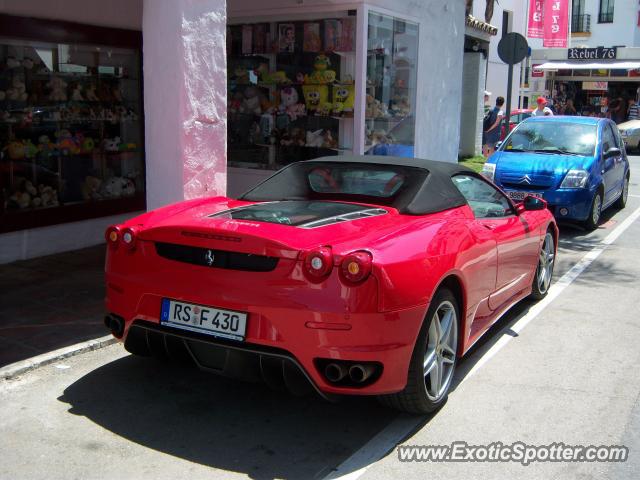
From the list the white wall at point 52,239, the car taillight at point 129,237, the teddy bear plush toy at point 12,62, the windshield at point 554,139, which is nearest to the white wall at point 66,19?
the white wall at point 52,239

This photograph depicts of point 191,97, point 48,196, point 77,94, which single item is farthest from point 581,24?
point 191,97

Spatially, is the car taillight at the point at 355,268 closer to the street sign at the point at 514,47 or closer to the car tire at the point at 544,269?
the car tire at the point at 544,269

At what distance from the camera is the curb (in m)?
4.62

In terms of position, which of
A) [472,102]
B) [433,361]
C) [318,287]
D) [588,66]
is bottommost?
[433,361]

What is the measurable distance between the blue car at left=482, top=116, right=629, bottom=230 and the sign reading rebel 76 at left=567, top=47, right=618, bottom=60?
27.2 m

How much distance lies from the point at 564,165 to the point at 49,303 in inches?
287

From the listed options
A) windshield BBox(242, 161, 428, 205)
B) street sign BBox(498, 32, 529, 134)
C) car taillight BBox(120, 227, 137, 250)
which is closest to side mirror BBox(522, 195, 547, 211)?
windshield BBox(242, 161, 428, 205)

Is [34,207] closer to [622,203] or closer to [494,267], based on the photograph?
[494,267]

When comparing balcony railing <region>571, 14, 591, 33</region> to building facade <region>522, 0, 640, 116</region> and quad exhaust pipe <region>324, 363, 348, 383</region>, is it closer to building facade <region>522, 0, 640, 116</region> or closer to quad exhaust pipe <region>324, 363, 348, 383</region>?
building facade <region>522, 0, 640, 116</region>

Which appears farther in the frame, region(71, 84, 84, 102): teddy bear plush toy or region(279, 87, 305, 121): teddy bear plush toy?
region(279, 87, 305, 121): teddy bear plush toy

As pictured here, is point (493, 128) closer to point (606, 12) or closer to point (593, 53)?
point (593, 53)

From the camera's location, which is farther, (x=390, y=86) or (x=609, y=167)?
(x=609, y=167)

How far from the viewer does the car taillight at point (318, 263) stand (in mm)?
3539

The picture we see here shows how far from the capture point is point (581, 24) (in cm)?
4591
